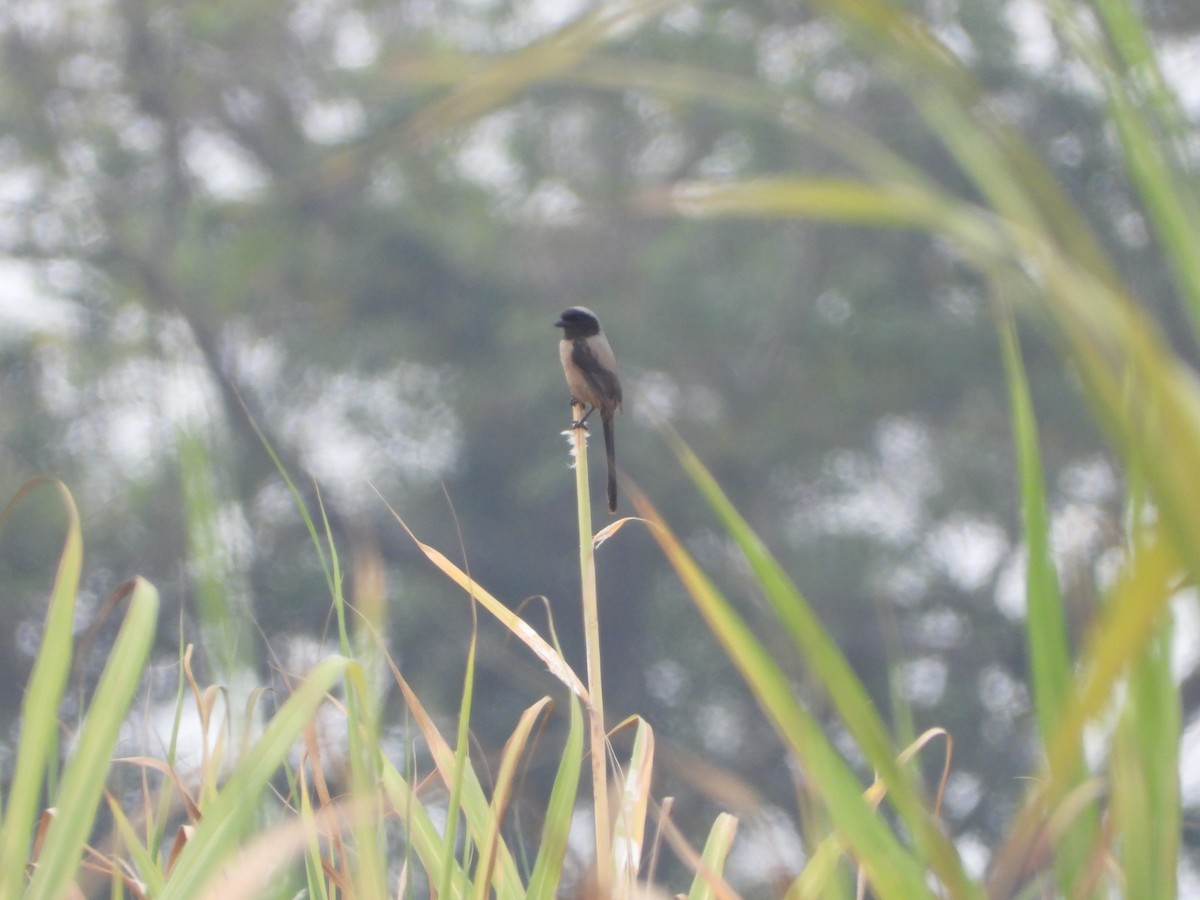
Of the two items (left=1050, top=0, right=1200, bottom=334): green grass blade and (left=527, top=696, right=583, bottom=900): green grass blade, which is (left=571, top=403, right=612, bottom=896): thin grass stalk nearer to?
(left=527, top=696, right=583, bottom=900): green grass blade

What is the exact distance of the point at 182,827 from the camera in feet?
5.09

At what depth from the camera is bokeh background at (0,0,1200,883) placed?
47.7 ft

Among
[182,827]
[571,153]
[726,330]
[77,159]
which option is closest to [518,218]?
[571,153]

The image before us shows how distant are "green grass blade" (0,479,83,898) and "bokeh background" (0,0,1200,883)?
12.3 m

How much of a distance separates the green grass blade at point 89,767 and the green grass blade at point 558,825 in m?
0.30

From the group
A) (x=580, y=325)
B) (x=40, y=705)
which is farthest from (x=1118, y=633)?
(x=580, y=325)

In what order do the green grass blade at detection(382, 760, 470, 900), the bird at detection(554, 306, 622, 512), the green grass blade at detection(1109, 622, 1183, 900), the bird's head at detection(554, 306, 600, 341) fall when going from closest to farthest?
the green grass blade at detection(1109, 622, 1183, 900) → the green grass blade at detection(382, 760, 470, 900) → the bird at detection(554, 306, 622, 512) → the bird's head at detection(554, 306, 600, 341)

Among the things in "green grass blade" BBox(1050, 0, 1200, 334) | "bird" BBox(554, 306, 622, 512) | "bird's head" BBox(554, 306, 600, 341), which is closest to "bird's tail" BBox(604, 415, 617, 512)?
"bird" BBox(554, 306, 622, 512)

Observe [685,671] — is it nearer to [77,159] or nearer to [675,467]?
[675,467]

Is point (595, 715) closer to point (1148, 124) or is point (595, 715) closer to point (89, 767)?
point (89, 767)

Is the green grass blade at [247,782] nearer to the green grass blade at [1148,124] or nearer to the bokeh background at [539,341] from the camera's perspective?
the green grass blade at [1148,124]

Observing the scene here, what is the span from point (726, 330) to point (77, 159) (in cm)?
739

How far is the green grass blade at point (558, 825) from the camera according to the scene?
113 centimetres

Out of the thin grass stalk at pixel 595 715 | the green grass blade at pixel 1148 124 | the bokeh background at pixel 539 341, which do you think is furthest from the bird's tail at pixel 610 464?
the bokeh background at pixel 539 341
